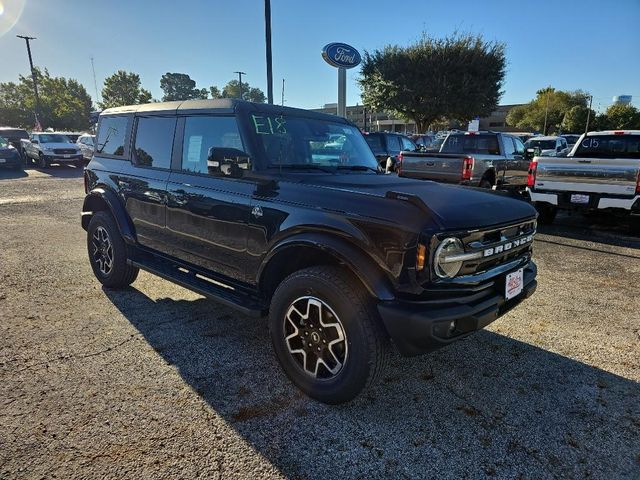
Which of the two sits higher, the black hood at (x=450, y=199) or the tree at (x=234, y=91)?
the tree at (x=234, y=91)

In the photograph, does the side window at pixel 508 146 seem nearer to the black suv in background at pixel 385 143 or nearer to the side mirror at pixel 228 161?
the black suv in background at pixel 385 143

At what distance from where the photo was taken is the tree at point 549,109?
68.1 m

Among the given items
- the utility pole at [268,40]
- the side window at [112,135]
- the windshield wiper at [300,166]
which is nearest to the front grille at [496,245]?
the windshield wiper at [300,166]

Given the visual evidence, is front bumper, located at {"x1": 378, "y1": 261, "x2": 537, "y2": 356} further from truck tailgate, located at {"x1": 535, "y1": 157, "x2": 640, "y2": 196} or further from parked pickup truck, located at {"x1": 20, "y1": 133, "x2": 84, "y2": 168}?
parked pickup truck, located at {"x1": 20, "y1": 133, "x2": 84, "y2": 168}

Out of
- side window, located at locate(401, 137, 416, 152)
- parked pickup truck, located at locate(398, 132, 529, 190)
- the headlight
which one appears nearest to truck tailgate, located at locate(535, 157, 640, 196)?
parked pickup truck, located at locate(398, 132, 529, 190)

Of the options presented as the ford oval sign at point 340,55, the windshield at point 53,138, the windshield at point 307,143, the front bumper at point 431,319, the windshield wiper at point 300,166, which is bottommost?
the front bumper at point 431,319

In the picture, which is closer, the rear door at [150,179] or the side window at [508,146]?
the rear door at [150,179]

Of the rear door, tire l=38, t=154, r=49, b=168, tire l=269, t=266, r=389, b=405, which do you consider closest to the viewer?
tire l=269, t=266, r=389, b=405

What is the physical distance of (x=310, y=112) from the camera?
12.5 ft

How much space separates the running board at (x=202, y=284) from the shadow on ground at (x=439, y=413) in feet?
1.55

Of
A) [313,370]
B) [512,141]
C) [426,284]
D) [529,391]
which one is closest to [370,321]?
[426,284]

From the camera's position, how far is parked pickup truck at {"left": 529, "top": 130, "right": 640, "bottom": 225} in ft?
23.0

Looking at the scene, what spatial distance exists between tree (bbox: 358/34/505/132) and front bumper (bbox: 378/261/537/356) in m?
26.8

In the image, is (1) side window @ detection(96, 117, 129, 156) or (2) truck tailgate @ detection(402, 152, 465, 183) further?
(2) truck tailgate @ detection(402, 152, 465, 183)
